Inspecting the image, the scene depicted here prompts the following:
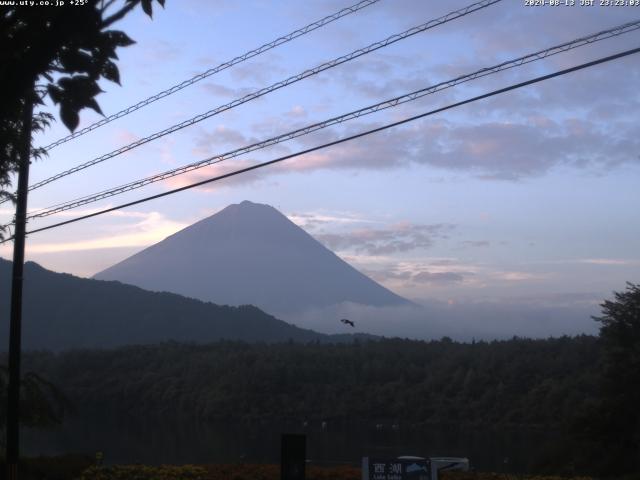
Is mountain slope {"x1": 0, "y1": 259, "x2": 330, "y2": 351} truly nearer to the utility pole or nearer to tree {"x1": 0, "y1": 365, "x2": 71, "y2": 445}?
tree {"x1": 0, "y1": 365, "x2": 71, "y2": 445}

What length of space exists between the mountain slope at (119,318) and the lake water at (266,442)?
49.7 m

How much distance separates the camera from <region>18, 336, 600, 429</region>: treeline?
48.5 m

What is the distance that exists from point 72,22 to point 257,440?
35.0 metres

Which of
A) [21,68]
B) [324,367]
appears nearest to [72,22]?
[21,68]

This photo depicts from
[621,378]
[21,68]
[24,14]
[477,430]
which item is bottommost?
[477,430]

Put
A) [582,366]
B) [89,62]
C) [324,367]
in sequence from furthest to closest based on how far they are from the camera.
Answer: [324,367] < [582,366] < [89,62]

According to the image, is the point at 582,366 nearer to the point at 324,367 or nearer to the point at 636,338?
the point at 324,367

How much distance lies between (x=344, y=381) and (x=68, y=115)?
53784 millimetres

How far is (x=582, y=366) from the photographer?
165 feet

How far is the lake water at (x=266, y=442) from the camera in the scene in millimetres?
28328

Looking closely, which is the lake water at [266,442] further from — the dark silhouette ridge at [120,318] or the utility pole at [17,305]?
the dark silhouette ridge at [120,318]

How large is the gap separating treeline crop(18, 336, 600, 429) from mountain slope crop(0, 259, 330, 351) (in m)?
Answer: 32.0

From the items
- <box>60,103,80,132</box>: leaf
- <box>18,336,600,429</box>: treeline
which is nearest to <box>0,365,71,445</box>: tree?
<box>60,103,80,132</box>: leaf

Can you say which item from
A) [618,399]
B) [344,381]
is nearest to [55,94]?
[618,399]
